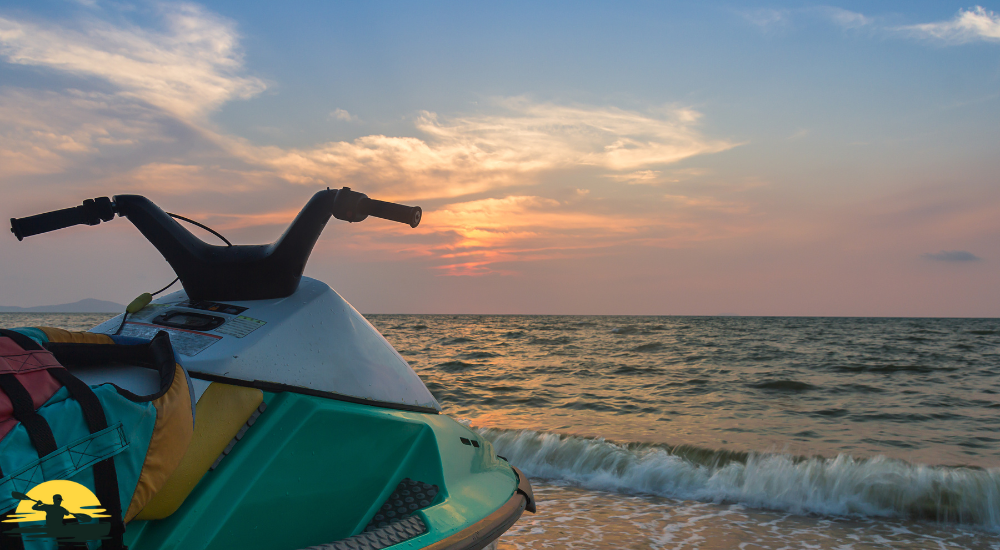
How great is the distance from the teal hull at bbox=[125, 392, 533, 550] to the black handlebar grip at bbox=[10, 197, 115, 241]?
92cm

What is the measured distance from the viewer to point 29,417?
95cm

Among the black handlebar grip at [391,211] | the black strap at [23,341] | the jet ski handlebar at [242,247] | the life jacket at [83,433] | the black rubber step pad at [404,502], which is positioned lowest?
the black rubber step pad at [404,502]

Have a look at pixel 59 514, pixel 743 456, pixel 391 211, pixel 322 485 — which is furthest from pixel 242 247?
pixel 743 456

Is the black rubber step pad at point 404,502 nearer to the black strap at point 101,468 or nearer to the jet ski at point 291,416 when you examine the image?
the jet ski at point 291,416

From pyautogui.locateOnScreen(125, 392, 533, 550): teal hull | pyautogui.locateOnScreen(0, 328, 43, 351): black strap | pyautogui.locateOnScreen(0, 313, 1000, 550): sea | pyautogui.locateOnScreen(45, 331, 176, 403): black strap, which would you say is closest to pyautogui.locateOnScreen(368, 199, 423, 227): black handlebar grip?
pyautogui.locateOnScreen(125, 392, 533, 550): teal hull

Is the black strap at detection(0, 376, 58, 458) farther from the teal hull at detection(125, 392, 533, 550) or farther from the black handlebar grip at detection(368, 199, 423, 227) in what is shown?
the black handlebar grip at detection(368, 199, 423, 227)

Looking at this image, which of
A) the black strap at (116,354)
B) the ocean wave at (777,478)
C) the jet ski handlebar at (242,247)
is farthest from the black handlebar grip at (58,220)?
the ocean wave at (777,478)

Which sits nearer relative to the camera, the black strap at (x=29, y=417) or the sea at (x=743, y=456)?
the black strap at (x=29, y=417)

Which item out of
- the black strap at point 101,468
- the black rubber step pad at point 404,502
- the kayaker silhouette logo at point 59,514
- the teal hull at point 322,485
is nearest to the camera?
the kayaker silhouette logo at point 59,514

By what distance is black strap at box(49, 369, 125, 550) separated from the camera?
1.01m

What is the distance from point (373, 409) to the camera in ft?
5.75

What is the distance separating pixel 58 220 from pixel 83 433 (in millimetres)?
1283

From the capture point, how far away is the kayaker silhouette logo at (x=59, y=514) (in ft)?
2.94

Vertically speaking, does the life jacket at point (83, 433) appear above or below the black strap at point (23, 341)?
below
